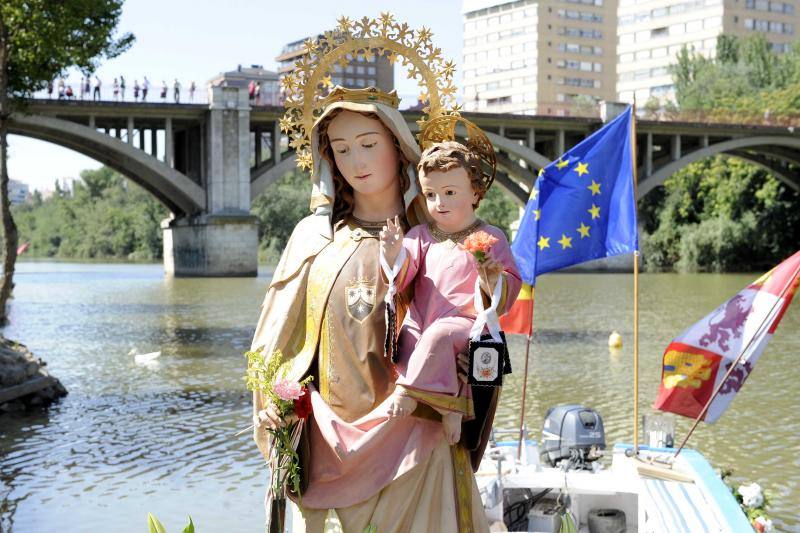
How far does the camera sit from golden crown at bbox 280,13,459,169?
14.3 feet

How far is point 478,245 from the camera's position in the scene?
3619 millimetres

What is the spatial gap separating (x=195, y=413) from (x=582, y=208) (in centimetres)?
705

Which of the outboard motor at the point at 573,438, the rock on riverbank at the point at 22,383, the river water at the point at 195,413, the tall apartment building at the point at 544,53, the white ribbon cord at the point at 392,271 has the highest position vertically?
the tall apartment building at the point at 544,53

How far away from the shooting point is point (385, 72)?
130125 millimetres

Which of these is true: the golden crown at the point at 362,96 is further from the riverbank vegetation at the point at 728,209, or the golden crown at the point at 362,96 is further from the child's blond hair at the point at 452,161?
the riverbank vegetation at the point at 728,209

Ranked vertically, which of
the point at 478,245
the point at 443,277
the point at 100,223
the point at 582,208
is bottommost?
the point at 100,223

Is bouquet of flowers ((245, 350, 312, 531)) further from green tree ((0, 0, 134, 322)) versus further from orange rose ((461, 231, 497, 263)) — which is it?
green tree ((0, 0, 134, 322))

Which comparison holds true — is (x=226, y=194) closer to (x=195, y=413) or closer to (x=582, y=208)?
(x=195, y=413)

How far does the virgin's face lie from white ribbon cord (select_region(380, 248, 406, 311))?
0.45 m

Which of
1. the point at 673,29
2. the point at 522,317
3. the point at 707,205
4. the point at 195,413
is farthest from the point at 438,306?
the point at 673,29

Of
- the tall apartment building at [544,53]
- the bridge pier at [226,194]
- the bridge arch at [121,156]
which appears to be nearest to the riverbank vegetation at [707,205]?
the bridge arch at [121,156]

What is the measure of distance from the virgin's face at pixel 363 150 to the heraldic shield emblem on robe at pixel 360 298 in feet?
1.30

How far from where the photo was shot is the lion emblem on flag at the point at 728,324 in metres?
6.97

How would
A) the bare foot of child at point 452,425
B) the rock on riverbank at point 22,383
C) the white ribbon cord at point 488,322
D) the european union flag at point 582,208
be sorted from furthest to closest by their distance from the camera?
the rock on riverbank at point 22,383, the european union flag at point 582,208, the bare foot of child at point 452,425, the white ribbon cord at point 488,322
